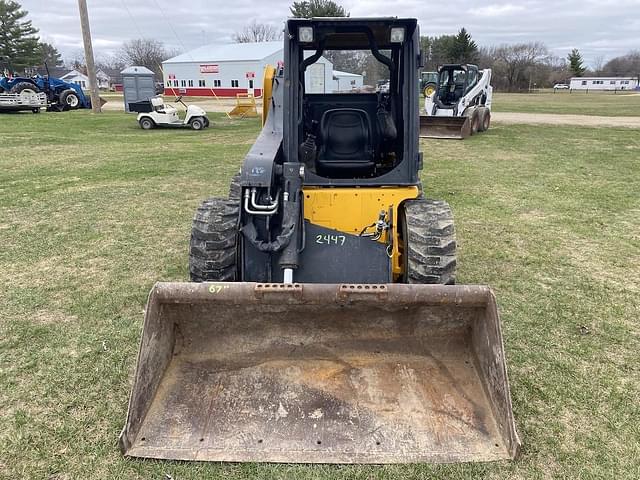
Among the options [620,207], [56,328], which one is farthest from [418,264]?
[620,207]

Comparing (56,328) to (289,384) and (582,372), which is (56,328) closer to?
(289,384)

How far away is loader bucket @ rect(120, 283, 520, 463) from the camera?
2707mm

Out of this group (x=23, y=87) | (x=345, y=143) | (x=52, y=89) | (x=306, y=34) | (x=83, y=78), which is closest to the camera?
(x=306, y=34)

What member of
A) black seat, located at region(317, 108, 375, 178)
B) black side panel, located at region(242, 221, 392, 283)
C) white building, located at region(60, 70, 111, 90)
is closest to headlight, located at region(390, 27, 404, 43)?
black seat, located at region(317, 108, 375, 178)

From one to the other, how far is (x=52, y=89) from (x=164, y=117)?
39.8ft

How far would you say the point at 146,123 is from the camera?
19094mm

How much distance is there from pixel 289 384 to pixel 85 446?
1149mm

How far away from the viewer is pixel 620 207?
24.9 feet

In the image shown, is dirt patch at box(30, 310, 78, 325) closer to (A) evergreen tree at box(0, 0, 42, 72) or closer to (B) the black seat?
(B) the black seat

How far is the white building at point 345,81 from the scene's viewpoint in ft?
17.0

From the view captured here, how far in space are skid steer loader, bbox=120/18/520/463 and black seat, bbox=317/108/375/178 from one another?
0.06 meters

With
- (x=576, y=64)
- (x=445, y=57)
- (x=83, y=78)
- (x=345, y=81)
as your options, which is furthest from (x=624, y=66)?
(x=345, y=81)

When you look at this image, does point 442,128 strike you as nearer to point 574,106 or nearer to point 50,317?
point 50,317

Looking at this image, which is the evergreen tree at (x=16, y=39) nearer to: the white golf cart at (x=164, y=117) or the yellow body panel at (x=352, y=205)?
the white golf cart at (x=164, y=117)
